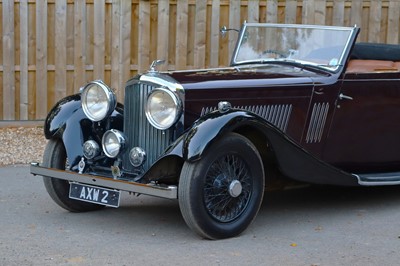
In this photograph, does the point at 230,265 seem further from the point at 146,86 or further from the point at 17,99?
the point at 17,99

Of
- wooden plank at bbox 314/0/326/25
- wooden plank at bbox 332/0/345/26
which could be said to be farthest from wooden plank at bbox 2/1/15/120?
wooden plank at bbox 332/0/345/26

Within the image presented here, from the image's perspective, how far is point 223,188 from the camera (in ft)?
19.9

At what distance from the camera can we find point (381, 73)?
7320 millimetres

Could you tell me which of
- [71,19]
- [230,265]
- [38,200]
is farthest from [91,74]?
[230,265]

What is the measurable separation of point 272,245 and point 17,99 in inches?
233

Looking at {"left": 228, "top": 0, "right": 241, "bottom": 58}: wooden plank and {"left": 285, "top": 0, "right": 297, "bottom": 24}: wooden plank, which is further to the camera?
{"left": 285, "top": 0, "right": 297, "bottom": 24}: wooden plank

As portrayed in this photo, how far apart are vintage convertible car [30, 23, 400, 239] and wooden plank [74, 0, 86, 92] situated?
3.72 m

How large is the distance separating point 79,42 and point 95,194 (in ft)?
16.7

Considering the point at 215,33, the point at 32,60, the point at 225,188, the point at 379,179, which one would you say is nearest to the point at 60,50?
the point at 32,60

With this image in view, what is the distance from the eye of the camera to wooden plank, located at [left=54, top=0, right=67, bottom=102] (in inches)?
430

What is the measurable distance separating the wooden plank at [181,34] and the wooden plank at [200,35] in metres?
→ 0.14

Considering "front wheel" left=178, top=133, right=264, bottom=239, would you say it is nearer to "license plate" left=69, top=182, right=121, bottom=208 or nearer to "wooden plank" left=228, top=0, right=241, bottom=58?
"license plate" left=69, top=182, right=121, bottom=208

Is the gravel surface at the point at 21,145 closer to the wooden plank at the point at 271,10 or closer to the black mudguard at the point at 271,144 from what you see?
the wooden plank at the point at 271,10

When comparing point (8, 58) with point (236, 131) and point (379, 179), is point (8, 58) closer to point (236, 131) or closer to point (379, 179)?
point (236, 131)
